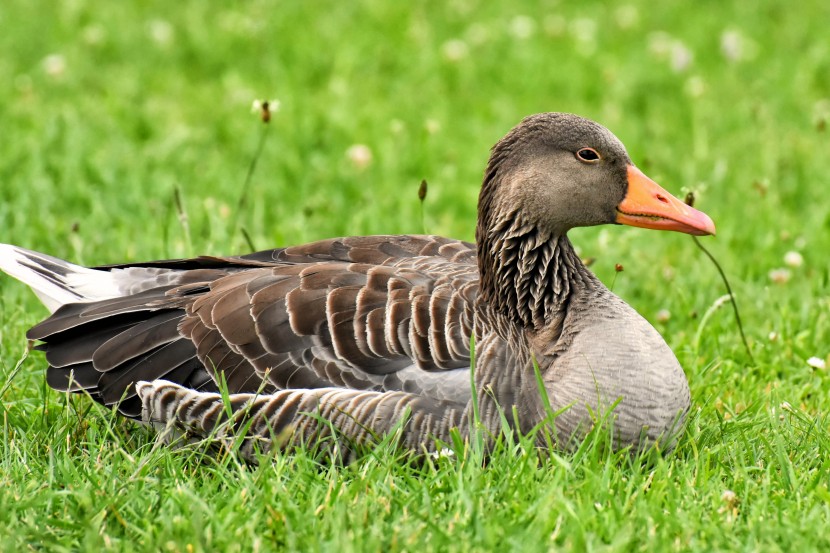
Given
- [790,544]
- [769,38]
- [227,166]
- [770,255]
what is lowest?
[790,544]

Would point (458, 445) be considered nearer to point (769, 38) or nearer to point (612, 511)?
point (612, 511)

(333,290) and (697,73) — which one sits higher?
(697,73)

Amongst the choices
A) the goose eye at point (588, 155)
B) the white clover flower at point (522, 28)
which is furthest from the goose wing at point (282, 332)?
the white clover flower at point (522, 28)

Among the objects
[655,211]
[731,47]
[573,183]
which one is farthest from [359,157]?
[731,47]

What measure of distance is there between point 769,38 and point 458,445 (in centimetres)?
814

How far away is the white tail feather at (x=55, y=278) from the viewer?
534cm

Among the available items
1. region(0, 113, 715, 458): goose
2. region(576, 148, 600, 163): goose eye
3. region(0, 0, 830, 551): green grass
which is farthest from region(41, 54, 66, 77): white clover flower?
region(576, 148, 600, 163): goose eye

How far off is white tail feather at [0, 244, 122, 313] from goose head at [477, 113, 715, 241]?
192 centimetres

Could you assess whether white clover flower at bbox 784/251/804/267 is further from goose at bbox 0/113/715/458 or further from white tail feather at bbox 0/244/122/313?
white tail feather at bbox 0/244/122/313

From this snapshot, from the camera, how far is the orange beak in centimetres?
482

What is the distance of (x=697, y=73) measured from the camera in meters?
10.4

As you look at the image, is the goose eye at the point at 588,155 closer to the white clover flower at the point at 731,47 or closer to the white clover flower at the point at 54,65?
the white clover flower at the point at 54,65

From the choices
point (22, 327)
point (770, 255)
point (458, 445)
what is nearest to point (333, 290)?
point (458, 445)

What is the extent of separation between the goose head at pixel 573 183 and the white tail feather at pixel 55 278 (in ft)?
6.31
